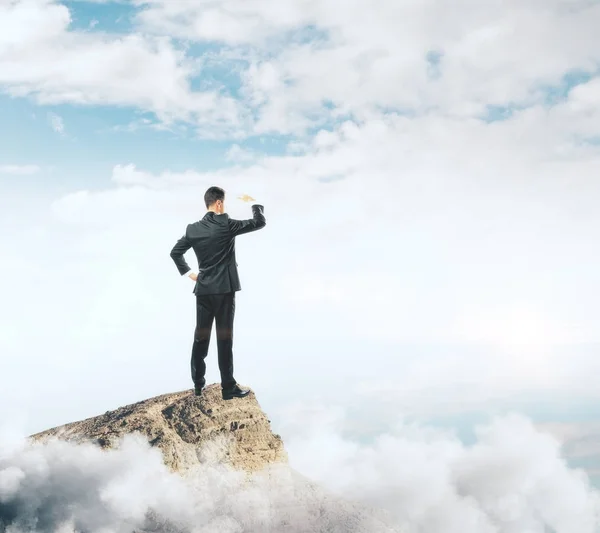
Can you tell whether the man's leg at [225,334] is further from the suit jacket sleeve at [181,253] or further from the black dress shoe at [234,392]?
the suit jacket sleeve at [181,253]

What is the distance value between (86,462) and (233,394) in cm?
2394

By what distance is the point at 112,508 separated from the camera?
4103cm

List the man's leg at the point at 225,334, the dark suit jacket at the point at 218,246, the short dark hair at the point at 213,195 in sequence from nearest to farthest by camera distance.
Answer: the dark suit jacket at the point at 218,246, the man's leg at the point at 225,334, the short dark hair at the point at 213,195

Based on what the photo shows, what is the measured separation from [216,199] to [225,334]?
8.00 feet

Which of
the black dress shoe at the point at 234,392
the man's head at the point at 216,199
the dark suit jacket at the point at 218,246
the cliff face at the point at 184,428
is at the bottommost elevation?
the black dress shoe at the point at 234,392

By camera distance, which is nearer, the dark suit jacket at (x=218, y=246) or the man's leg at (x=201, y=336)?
the dark suit jacket at (x=218, y=246)

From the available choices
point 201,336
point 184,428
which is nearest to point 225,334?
point 201,336

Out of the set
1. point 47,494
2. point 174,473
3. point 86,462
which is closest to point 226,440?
point 174,473

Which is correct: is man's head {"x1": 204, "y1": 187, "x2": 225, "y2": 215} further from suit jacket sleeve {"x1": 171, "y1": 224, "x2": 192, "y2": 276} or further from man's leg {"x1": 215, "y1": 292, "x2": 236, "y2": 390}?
man's leg {"x1": 215, "y1": 292, "x2": 236, "y2": 390}

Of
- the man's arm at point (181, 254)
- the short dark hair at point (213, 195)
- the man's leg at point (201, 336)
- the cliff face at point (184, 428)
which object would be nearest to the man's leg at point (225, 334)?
the man's leg at point (201, 336)

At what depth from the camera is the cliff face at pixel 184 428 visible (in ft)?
109

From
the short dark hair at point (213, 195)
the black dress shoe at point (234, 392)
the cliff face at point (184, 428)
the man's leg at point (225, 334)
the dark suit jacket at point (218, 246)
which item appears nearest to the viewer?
the dark suit jacket at point (218, 246)

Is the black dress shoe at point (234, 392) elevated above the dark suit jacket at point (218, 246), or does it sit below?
below

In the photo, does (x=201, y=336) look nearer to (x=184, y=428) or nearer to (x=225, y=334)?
(x=225, y=334)
